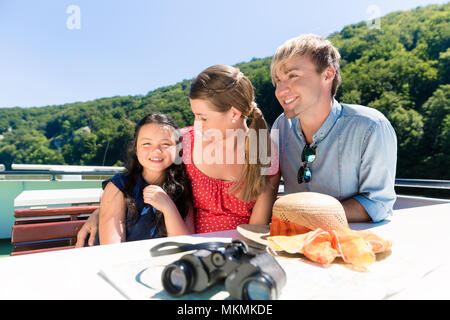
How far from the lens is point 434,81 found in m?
31.9

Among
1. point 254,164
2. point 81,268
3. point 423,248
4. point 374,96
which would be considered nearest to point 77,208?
point 254,164

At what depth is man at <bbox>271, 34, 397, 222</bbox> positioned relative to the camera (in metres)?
1.54

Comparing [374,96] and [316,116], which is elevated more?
[374,96]

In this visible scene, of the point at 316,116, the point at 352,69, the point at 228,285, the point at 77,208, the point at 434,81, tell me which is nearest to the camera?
the point at 228,285

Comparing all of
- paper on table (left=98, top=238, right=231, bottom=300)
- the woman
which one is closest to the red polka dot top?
the woman

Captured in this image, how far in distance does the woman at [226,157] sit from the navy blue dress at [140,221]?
22 centimetres

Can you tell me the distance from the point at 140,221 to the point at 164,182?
234 mm

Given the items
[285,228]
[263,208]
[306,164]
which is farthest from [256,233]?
[306,164]

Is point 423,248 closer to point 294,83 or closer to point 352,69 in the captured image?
point 294,83

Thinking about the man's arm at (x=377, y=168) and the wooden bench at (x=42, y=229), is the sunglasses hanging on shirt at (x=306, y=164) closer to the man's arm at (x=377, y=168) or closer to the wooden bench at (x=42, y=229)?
the man's arm at (x=377, y=168)

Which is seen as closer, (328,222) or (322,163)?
(328,222)

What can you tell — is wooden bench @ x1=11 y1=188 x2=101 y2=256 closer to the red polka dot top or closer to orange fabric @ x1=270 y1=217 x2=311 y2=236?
the red polka dot top

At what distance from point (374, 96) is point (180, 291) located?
1470 inches

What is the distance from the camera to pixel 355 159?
1.59 m
